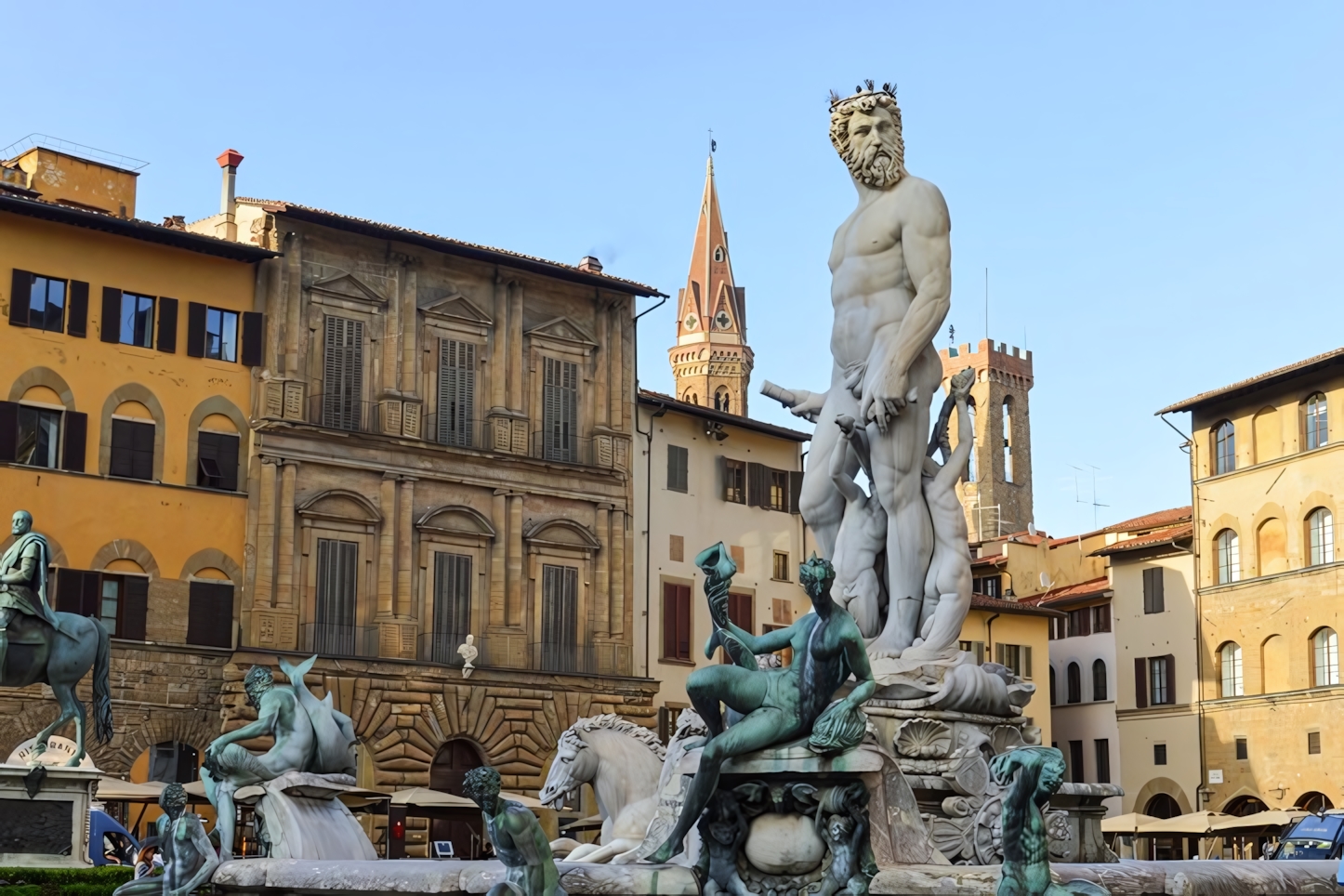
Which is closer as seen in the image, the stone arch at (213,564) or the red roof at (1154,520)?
the stone arch at (213,564)

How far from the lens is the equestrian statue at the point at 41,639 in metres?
16.1

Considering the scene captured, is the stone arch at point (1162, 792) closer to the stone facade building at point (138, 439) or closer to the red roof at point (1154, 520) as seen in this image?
the red roof at point (1154, 520)

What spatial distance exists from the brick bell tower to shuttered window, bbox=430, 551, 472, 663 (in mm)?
70040

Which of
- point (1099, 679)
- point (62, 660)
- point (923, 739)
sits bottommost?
point (923, 739)

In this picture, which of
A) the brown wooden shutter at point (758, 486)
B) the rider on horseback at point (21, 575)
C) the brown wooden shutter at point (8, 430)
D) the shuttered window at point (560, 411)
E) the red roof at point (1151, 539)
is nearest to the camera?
the rider on horseback at point (21, 575)

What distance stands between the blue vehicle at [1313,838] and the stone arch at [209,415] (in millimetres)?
24001

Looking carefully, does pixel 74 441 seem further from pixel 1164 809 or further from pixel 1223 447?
pixel 1164 809

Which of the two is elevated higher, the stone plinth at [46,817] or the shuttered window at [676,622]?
the shuttered window at [676,622]

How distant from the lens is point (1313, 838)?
2378 cm

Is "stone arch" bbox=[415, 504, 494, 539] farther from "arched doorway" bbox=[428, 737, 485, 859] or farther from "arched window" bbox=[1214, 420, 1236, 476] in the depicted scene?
"arched window" bbox=[1214, 420, 1236, 476]

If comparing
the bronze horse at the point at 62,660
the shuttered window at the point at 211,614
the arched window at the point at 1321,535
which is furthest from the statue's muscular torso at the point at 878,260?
the arched window at the point at 1321,535

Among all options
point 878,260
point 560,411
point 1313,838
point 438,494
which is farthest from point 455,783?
point 878,260

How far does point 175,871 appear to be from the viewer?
799cm

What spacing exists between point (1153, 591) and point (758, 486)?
45.1ft
